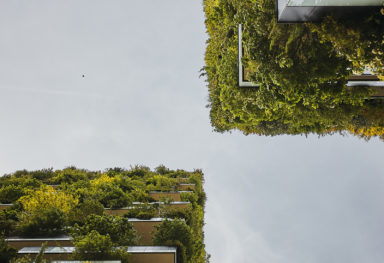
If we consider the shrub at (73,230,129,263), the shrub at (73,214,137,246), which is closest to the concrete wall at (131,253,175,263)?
the shrub at (73,230,129,263)

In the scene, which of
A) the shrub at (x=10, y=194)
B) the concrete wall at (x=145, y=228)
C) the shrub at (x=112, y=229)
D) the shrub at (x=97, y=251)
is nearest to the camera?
the shrub at (x=97, y=251)

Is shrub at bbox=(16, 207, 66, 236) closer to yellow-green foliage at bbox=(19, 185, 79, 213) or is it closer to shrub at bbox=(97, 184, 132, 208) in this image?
yellow-green foliage at bbox=(19, 185, 79, 213)

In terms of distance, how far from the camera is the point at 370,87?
46.0ft

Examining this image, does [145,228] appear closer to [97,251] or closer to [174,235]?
[174,235]

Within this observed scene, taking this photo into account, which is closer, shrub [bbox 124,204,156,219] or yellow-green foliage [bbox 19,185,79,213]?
yellow-green foliage [bbox 19,185,79,213]

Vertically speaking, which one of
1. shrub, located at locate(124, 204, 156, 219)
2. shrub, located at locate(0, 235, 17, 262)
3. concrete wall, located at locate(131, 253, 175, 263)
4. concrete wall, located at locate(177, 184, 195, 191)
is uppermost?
shrub, located at locate(0, 235, 17, 262)

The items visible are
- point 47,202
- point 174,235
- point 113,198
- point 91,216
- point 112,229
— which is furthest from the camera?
point 113,198

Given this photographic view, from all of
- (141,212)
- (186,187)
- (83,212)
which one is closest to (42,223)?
(83,212)

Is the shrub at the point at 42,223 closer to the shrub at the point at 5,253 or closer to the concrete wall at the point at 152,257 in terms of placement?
the shrub at the point at 5,253

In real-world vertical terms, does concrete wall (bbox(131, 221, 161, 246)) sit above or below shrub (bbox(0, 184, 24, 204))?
below

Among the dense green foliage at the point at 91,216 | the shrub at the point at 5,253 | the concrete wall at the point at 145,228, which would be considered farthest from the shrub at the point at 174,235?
the shrub at the point at 5,253

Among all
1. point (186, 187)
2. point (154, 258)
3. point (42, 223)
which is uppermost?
point (42, 223)

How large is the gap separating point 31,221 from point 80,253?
4975 millimetres

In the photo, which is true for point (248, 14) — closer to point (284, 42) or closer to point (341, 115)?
point (284, 42)
